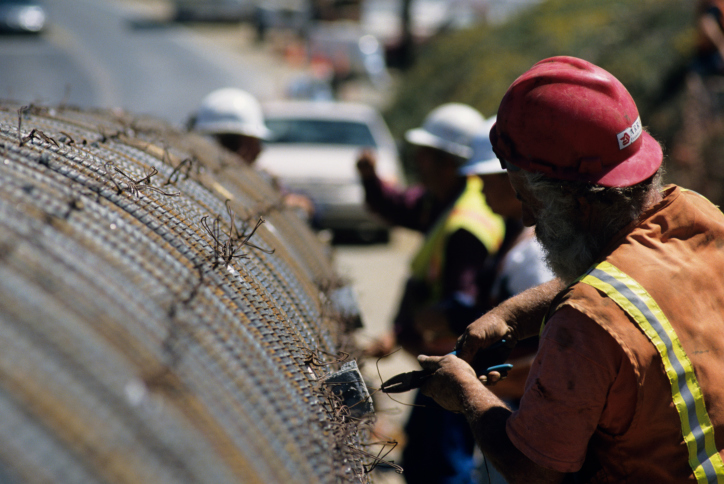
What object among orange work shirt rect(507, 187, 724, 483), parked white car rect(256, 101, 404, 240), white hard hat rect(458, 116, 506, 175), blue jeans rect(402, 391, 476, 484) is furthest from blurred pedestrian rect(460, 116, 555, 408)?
parked white car rect(256, 101, 404, 240)

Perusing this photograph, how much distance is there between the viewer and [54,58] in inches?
902

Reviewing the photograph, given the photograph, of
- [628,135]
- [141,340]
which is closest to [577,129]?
[628,135]

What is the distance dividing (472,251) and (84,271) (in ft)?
7.61

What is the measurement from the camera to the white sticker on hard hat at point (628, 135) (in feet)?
5.40

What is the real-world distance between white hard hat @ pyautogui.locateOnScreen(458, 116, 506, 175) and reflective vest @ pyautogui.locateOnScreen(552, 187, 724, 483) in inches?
59.0

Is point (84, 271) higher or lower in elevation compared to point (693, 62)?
higher

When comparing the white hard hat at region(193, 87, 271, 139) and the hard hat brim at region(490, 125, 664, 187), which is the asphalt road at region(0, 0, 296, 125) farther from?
the hard hat brim at region(490, 125, 664, 187)

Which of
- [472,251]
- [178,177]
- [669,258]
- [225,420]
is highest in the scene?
[178,177]

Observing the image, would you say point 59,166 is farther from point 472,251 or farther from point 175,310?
point 472,251

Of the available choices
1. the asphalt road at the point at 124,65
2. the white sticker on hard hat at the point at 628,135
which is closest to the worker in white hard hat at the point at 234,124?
the white sticker on hard hat at the point at 628,135

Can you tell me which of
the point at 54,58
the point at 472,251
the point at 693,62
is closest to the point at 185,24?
the point at 54,58

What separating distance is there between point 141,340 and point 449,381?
0.86 metres

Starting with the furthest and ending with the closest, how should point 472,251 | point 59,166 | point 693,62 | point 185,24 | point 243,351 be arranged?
point 185,24
point 693,62
point 472,251
point 59,166
point 243,351

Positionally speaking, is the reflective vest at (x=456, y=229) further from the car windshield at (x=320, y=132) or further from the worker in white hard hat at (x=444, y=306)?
the car windshield at (x=320, y=132)
